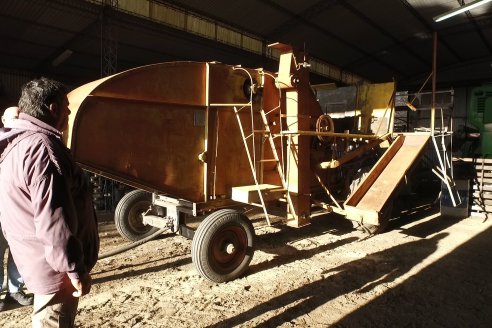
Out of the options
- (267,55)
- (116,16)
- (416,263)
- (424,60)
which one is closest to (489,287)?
(416,263)

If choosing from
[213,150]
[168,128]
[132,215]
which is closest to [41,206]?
[168,128]

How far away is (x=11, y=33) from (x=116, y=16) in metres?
4.01

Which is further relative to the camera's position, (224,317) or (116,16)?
(116,16)

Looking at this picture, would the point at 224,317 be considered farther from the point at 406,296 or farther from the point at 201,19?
the point at 201,19

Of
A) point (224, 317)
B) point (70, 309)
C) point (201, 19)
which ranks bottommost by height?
point (224, 317)

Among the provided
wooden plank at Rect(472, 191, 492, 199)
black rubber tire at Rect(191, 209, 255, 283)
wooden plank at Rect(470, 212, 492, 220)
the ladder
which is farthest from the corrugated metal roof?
black rubber tire at Rect(191, 209, 255, 283)

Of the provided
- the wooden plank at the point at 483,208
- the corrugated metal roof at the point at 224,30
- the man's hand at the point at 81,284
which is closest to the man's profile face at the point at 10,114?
the man's hand at the point at 81,284

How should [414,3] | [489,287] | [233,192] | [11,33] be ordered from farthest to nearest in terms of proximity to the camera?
[414,3], [11,33], [233,192], [489,287]

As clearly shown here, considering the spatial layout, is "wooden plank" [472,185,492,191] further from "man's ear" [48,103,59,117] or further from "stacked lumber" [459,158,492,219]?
"man's ear" [48,103,59,117]

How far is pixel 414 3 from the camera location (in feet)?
39.1

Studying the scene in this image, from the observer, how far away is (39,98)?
6.08ft

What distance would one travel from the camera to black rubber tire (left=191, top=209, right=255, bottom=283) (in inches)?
157

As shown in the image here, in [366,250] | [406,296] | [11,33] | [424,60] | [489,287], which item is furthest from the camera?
[424,60]

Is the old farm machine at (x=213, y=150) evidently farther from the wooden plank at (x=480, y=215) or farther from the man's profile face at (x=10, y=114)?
the wooden plank at (x=480, y=215)
